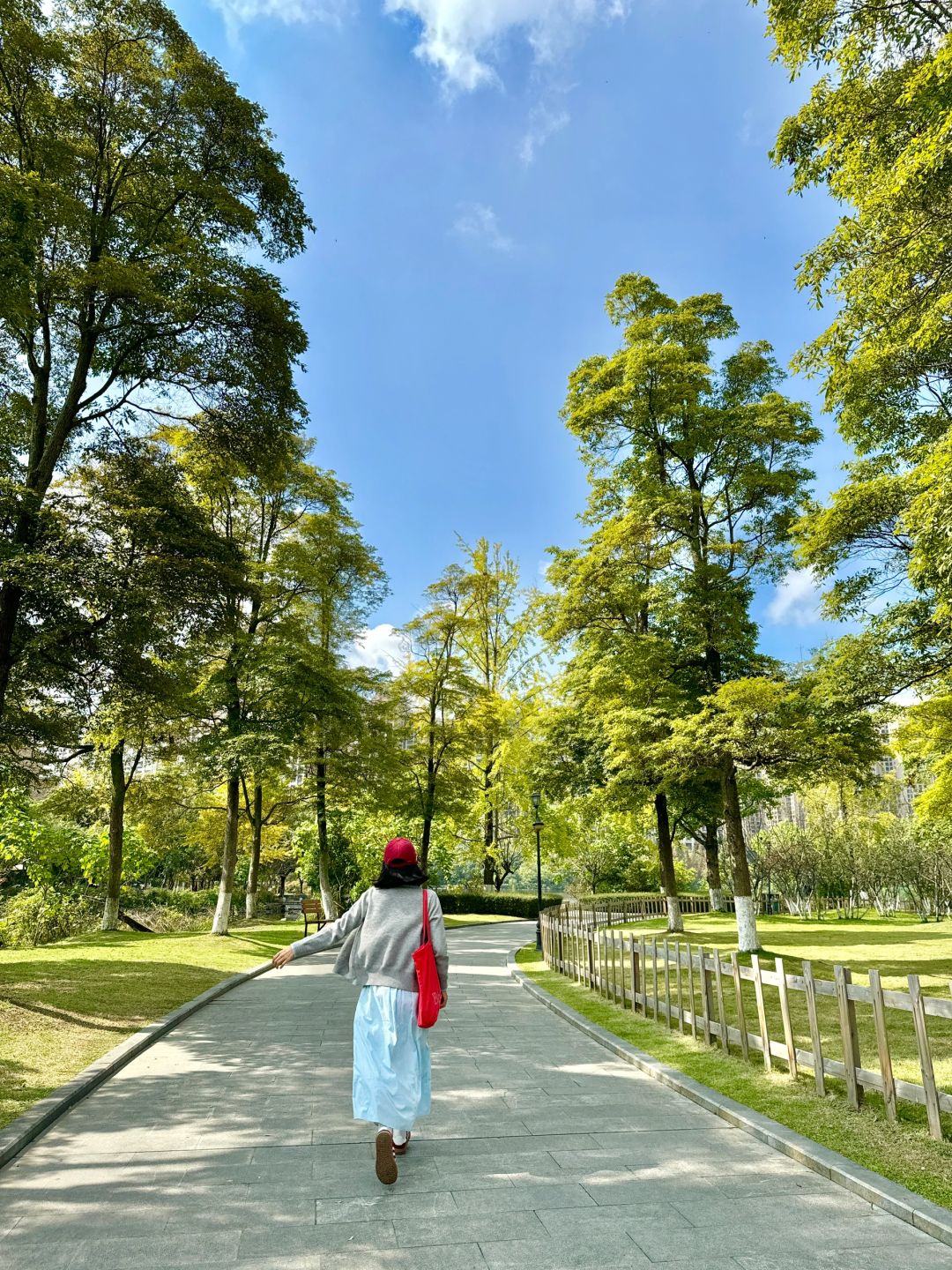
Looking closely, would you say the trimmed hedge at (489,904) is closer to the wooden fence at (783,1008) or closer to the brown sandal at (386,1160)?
the wooden fence at (783,1008)

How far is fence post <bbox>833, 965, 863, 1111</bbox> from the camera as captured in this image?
534cm

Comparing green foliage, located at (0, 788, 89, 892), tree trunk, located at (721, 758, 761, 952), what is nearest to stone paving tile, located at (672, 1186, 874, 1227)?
tree trunk, located at (721, 758, 761, 952)

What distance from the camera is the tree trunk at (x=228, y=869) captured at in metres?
18.8

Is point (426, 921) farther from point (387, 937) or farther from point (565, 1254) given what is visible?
point (565, 1254)

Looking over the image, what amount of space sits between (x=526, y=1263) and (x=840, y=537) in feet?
33.1

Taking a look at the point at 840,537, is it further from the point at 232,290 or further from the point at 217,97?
the point at 217,97

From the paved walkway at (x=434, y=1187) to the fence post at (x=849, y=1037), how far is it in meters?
0.95

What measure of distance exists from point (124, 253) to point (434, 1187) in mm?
12299

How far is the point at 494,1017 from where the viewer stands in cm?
981

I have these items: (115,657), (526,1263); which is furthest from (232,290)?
(526,1263)

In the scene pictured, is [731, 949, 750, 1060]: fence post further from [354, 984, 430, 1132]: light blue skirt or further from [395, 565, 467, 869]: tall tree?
[395, 565, 467, 869]: tall tree

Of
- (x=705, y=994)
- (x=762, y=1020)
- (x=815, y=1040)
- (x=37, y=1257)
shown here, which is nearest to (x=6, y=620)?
(x=37, y=1257)

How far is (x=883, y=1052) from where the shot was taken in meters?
5.07

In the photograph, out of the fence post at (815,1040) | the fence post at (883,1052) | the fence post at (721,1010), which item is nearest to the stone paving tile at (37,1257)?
the fence post at (883,1052)
